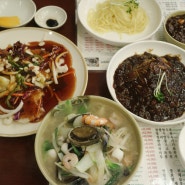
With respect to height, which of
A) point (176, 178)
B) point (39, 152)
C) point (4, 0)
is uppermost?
point (4, 0)

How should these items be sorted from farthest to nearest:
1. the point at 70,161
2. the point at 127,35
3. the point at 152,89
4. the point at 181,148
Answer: the point at 127,35 < the point at 152,89 < the point at 181,148 < the point at 70,161

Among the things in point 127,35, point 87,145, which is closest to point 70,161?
point 87,145

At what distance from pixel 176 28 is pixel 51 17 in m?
0.94

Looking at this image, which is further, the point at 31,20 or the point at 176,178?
the point at 31,20

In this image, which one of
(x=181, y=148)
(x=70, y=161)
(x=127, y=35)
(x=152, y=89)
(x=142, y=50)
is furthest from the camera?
(x=127, y=35)

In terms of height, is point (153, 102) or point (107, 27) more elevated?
point (107, 27)

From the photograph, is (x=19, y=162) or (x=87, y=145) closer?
(x=87, y=145)

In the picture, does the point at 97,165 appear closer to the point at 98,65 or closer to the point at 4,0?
the point at 98,65

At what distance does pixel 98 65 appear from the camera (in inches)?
74.9

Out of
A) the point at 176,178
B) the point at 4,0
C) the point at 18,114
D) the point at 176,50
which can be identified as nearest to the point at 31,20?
the point at 4,0

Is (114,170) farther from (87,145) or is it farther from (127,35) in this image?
(127,35)

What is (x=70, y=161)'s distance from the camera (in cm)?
115

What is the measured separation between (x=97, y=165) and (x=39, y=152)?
0.26 m

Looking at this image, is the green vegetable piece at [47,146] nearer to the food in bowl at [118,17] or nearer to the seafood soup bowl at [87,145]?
the seafood soup bowl at [87,145]
